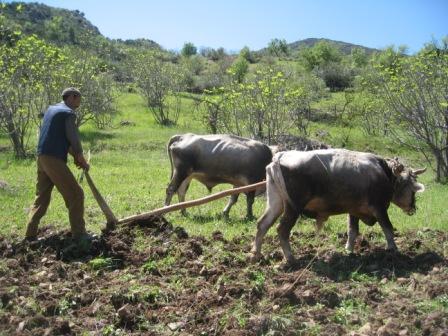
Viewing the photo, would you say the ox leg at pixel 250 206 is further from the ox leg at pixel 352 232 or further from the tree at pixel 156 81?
the tree at pixel 156 81

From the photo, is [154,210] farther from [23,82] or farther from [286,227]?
[23,82]

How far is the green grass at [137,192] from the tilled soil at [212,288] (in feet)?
6.06

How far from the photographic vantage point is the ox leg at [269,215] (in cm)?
877

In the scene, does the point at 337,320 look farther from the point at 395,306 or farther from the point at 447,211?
the point at 447,211

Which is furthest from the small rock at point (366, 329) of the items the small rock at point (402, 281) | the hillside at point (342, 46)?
the hillside at point (342, 46)

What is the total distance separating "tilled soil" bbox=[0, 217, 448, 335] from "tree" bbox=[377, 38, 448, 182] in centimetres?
1186

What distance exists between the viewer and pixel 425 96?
2102 centimetres

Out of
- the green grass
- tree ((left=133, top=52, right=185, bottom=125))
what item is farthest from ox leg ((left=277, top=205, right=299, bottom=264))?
tree ((left=133, top=52, right=185, bottom=125))

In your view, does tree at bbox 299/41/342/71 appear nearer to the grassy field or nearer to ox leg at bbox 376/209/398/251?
the grassy field

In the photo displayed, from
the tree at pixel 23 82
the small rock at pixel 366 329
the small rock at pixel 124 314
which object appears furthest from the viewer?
the tree at pixel 23 82

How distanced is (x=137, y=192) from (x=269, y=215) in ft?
25.0

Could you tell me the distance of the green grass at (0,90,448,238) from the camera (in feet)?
37.9

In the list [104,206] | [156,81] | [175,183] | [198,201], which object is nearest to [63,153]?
[104,206]

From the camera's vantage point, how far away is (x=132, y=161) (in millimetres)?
23062
